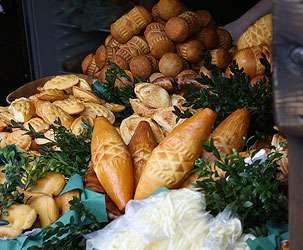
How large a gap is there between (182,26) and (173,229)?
1477mm

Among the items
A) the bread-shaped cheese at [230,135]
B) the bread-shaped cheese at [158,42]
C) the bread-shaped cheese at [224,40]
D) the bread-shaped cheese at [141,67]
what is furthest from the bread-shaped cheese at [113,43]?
the bread-shaped cheese at [230,135]

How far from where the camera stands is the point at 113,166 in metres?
0.98

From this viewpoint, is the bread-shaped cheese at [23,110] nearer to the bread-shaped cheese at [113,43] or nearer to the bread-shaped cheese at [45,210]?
the bread-shaped cheese at [45,210]

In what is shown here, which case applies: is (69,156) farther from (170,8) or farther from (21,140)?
(170,8)

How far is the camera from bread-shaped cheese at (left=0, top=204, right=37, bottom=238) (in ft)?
3.04

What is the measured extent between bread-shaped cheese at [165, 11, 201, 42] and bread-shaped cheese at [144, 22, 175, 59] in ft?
0.11

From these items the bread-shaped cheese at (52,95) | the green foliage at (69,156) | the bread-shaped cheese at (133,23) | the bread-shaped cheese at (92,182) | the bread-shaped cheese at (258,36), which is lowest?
the bread-shaped cheese at (92,182)

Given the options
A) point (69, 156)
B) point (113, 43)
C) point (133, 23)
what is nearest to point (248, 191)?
point (69, 156)

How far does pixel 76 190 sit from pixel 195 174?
1.04 ft

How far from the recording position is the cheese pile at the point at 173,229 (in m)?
0.76

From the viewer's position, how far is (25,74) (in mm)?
3090

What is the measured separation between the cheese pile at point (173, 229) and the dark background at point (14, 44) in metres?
2.47

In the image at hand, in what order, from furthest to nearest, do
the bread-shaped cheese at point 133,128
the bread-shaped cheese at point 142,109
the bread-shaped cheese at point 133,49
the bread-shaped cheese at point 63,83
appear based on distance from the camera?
the bread-shaped cheese at point 133,49
the bread-shaped cheese at point 63,83
the bread-shaped cheese at point 142,109
the bread-shaped cheese at point 133,128

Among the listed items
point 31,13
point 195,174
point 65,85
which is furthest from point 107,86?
point 31,13
